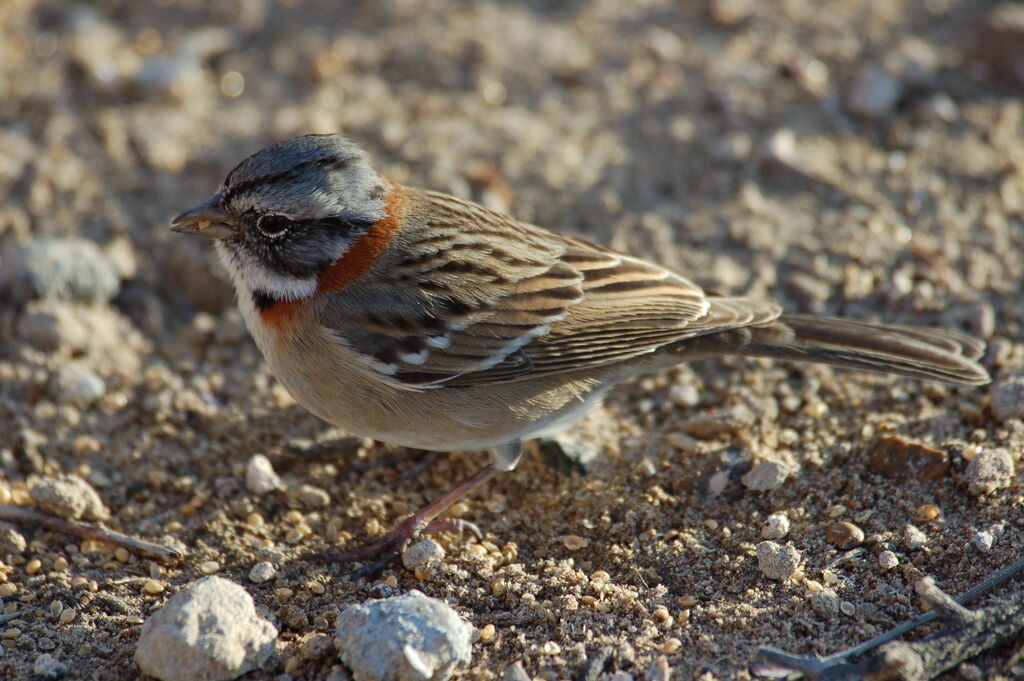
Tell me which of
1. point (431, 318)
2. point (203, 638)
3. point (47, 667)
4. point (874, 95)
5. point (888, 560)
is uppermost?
point (874, 95)

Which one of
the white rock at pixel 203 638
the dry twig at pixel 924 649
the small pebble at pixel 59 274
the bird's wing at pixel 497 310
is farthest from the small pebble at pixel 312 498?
the dry twig at pixel 924 649

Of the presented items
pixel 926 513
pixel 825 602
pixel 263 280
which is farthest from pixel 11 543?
pixel 926 513

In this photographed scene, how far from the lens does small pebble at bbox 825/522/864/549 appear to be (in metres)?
4.08

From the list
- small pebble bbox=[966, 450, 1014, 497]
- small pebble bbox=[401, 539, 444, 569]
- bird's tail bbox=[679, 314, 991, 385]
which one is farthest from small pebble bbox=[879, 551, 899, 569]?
small pebble bbox=[401, 539, 444, 569]

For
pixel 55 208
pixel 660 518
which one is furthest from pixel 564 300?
pixel 55 208

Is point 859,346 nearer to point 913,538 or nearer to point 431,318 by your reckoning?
point 913,538

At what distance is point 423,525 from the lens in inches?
174

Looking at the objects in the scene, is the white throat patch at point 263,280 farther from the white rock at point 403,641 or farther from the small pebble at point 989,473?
the small pebble at point 989,473

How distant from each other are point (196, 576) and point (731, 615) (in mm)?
2112

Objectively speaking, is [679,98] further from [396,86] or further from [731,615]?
[731,615]

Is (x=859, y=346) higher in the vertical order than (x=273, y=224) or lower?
lower

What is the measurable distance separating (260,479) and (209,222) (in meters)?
1.16

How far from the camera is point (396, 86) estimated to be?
21.9 ft

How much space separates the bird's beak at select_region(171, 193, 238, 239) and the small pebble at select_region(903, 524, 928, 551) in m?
3.04
